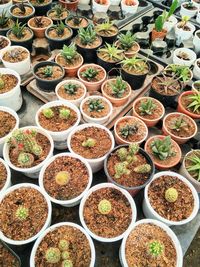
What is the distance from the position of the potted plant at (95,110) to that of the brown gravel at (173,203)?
2.47ft

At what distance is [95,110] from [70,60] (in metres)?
Result: 0.72

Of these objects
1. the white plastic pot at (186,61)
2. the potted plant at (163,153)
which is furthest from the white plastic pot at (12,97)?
the white plastic pot at (186,61)

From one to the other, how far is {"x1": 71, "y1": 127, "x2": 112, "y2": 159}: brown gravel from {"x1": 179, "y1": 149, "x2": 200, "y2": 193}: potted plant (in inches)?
25.0

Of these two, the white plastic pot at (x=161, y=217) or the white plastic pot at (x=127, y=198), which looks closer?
the white plastic pot at (x=127, y=198)

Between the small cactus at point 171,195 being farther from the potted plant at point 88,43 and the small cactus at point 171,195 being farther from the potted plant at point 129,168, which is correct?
the potted plant at point 88,43

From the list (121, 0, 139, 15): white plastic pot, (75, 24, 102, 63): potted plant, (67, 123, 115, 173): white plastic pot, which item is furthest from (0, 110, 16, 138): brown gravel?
(121, 0, 139, 15): white plastic pot

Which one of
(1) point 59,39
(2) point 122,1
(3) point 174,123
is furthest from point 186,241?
(2) point 122,1

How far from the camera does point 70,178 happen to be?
6.81ft

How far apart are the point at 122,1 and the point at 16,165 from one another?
9.37 ft

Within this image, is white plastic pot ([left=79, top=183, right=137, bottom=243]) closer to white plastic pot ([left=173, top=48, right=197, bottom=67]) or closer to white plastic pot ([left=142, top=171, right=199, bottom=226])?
white plastic pot ([left=142, top=171, right=199, bottom=226])

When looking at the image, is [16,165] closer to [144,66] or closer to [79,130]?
[79,130]

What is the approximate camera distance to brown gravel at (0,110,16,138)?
2322 millimetres

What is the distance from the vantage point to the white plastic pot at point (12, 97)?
2.51 meters

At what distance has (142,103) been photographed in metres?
2.58
